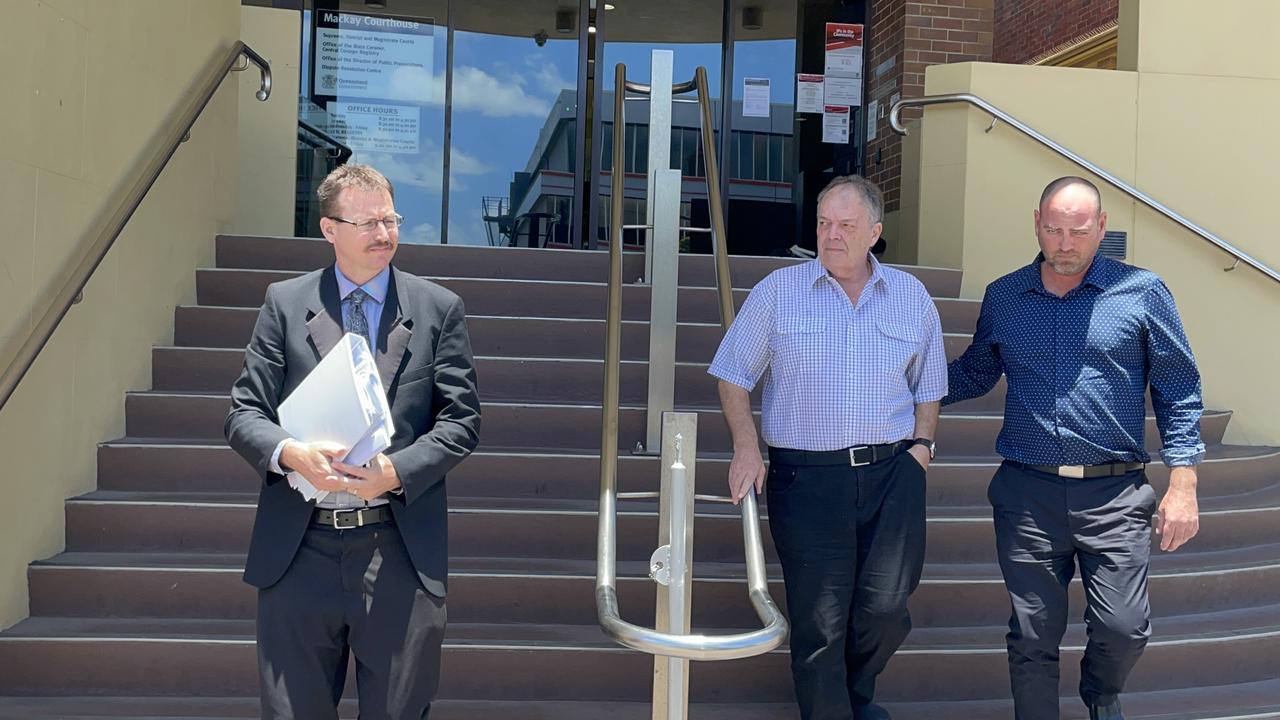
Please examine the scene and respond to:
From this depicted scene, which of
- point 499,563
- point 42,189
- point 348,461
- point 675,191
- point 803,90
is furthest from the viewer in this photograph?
point 803,90

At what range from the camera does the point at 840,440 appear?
297cm

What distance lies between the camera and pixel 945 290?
18.7 feet

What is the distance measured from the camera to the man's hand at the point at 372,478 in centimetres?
212

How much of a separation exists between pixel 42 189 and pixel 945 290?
12.9 feet

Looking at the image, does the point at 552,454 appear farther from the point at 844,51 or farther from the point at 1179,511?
the point at 844,51

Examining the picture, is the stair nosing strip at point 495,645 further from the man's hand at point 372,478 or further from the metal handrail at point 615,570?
the man's hand at point 372,478

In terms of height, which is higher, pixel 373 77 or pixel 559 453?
pixel 373 77

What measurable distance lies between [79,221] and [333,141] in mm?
4600

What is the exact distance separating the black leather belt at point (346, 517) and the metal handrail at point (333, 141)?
6301mm

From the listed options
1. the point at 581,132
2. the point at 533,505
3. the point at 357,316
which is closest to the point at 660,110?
the point at 533,505

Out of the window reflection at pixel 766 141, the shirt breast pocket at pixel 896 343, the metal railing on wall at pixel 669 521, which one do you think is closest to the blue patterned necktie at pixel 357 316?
the metal railing on wall at pixel 669 521

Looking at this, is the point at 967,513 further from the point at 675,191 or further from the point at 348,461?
the point at 348,461

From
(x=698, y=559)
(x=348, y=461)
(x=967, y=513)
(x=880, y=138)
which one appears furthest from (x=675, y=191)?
(x=880, y=138)

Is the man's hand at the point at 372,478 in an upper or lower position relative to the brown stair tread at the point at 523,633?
upper
